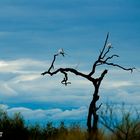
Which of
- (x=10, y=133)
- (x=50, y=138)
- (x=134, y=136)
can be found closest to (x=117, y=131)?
(x=134, y=136)

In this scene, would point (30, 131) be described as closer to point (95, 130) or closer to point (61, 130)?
point (61, 130)

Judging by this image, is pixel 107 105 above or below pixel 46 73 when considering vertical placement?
below

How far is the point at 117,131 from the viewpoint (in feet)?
93.7

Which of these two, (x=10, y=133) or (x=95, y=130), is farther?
(x=10, y=133)

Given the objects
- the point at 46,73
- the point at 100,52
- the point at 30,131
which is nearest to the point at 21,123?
the point at 30,131

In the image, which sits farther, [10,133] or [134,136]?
[10,133]

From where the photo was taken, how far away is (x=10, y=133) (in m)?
33.2

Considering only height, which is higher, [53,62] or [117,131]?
[53,62]

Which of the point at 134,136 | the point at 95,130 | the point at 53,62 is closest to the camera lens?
the point at 134,136

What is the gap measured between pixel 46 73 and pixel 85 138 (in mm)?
4136

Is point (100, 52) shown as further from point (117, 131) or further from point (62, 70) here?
point (117, 131)

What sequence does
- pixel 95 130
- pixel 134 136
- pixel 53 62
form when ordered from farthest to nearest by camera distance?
pixel 53 62 < pixel 95 130 < pixel 134 136

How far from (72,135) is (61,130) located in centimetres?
250

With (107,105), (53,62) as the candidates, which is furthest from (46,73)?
(107,105)
